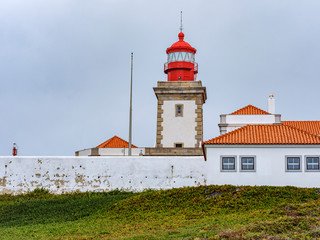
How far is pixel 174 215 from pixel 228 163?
642 cm

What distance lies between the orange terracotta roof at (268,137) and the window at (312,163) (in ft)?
2.60

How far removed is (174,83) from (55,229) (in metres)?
19.0

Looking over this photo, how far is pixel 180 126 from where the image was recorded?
36.4 m

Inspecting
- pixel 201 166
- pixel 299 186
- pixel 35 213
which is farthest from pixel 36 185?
pixel 299 186

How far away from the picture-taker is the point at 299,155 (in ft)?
88.2

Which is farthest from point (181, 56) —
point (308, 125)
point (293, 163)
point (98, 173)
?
point (293, 163)

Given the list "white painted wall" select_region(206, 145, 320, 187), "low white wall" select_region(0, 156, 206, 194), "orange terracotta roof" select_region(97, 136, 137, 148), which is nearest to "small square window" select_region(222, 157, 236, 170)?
"white painted wall" select_region(206, 145, 320, 187)

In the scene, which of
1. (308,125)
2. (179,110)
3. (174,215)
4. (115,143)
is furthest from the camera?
(115,143)

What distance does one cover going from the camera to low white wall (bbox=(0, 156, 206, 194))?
28.8m

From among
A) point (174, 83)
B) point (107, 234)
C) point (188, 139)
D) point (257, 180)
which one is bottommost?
point (107, 234)

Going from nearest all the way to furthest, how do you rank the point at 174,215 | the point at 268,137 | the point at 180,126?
the point at 174,215 < the point at 268,137 < the point at 180,126

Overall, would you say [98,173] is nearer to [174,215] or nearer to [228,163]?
[228,163]

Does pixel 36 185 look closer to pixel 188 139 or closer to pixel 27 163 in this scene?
pixel 27 163

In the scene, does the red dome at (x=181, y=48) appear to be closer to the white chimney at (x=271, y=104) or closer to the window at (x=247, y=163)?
the white chimney at (x=271, y=104)
